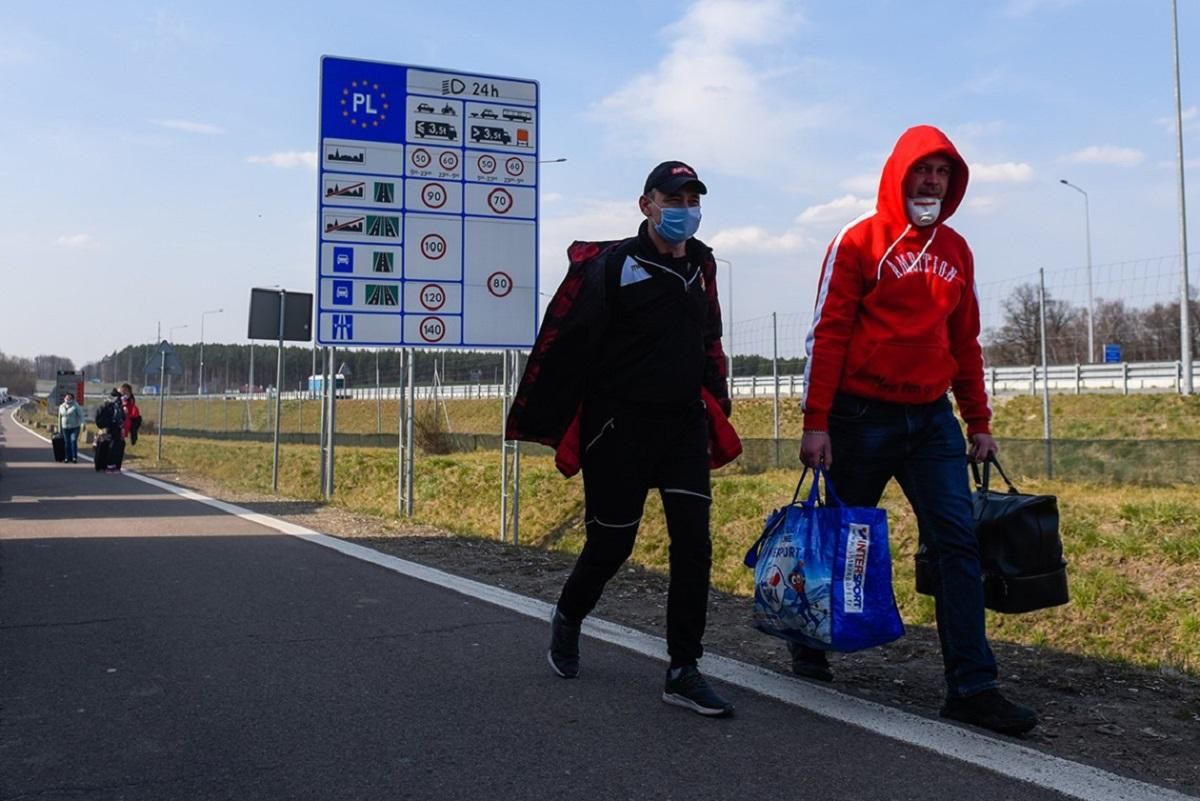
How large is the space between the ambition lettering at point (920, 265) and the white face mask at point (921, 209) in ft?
0.39

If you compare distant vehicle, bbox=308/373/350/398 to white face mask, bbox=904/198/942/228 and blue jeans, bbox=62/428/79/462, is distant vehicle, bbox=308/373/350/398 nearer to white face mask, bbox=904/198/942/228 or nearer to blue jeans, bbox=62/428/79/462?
blue jeans, bbox=62/428/79/462

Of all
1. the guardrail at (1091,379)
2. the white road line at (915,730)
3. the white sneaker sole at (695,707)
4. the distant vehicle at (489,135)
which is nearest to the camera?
the white road line at (915,730)

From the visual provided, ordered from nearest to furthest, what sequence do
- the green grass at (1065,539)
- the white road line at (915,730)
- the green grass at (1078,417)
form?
the white road line at (915,730), the green grass at (1065,539), the green grass at (1078,417)

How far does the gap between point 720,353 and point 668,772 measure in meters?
1.65

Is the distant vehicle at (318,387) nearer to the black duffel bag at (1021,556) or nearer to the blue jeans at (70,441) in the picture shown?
the blue jeans at (70,441)

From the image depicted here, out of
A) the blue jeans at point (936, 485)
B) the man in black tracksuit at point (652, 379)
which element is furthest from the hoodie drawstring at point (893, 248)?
the man in black tracksuit at point (652, 379)

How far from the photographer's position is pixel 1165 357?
3048 cm

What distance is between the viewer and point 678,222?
3982 millimetres

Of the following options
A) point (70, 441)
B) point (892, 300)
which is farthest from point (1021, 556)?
point (70, 441)

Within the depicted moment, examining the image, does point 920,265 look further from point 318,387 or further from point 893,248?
point 318,387

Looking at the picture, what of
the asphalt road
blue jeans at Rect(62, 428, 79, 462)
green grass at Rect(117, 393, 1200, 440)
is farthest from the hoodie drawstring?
blue jeans at Rect(62, 428, 79, 462)

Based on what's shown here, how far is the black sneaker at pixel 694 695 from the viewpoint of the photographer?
12.2 feet

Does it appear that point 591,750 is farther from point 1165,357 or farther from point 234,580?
point 1165,357

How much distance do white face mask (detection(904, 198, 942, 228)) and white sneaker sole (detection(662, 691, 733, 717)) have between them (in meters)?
1.80
